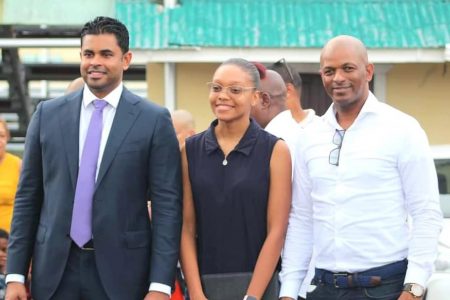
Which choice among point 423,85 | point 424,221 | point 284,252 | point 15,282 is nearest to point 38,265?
point 15,282

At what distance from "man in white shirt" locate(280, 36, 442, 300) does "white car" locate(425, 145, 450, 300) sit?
63 centimetres

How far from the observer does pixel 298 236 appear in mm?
4957

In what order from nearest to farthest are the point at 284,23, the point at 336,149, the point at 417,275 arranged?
the point at 417,275
the point at 336,149
the point at 284,23

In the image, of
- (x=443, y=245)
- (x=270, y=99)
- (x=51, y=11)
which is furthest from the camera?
(x=51, y=11)

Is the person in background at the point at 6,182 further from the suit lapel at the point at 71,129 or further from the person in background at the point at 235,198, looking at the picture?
the person in background at the point at 235,198

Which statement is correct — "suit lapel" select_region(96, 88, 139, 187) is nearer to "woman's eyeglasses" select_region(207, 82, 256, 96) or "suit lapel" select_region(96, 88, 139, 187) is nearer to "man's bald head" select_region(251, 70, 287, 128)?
"woman's eyeglasses" select_region(207, 82, 256, 96)

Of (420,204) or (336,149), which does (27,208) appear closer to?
(336,149)

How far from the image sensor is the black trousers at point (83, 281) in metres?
4.88

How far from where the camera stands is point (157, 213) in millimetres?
4938

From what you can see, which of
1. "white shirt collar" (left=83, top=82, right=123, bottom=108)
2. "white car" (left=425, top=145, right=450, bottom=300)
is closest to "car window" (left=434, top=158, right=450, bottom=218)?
"white car" (left=425, top=145, right=450, bottom=300)

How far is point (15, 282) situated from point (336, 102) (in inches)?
66.9

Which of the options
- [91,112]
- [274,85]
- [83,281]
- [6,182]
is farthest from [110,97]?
[6,182]

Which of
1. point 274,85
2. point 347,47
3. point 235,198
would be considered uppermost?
point 347,47

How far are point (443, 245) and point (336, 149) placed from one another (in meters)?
2.16
